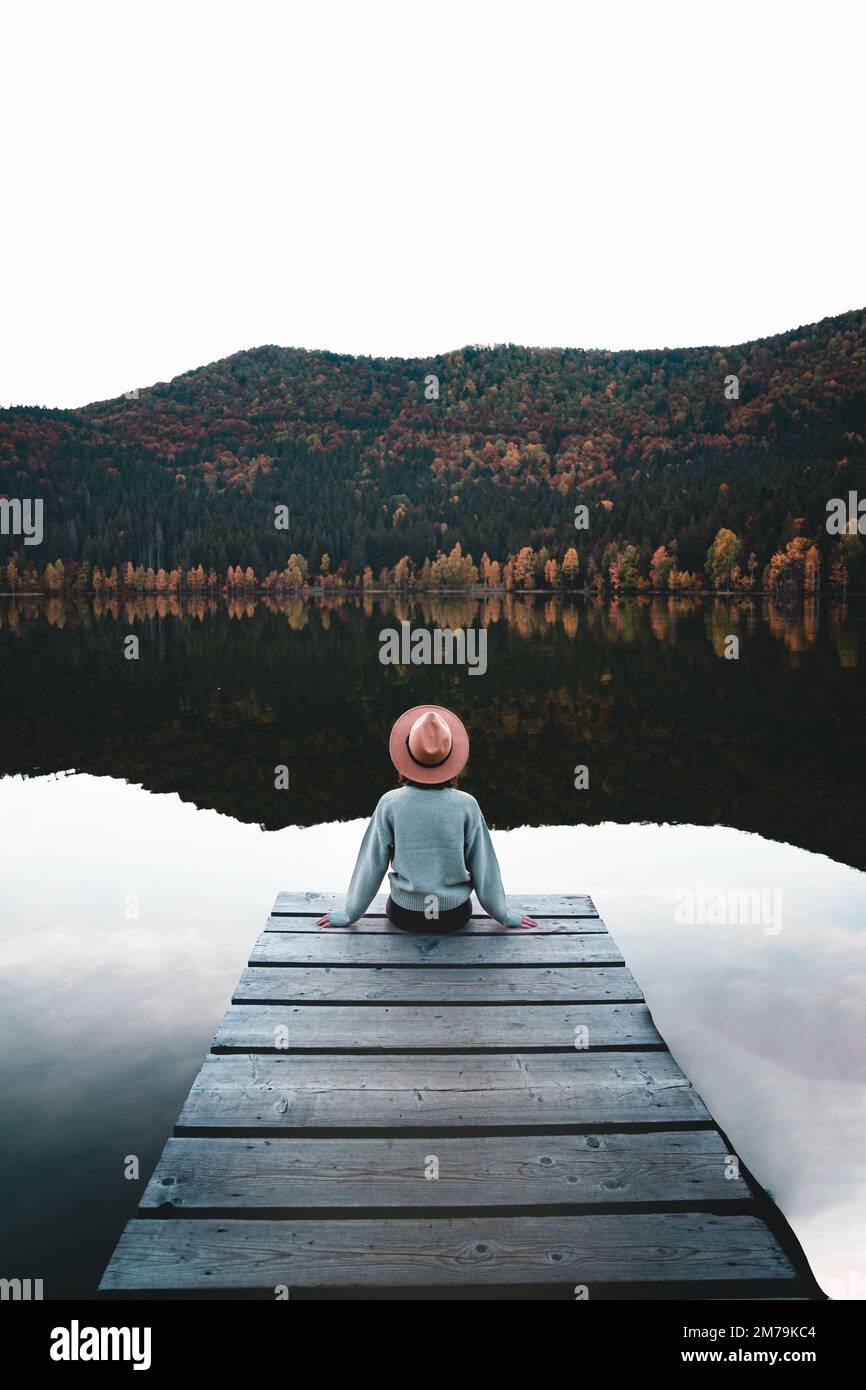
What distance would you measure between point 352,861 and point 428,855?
5542 millimetres

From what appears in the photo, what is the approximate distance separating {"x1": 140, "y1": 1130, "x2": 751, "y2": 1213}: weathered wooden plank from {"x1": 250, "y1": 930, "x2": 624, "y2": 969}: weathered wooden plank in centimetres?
220

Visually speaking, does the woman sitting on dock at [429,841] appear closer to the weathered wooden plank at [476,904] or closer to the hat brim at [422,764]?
the hat brim at [422,764]

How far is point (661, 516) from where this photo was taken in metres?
123

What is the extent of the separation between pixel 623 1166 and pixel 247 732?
17844mm

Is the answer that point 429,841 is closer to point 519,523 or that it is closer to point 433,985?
point 433,985

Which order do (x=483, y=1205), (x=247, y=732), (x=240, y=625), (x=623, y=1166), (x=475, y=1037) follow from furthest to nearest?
(x=240, y=625) → (x=247, y=732) → (x=475, y=1037) → (x=623, y=1166) → (x=483, y=1205)

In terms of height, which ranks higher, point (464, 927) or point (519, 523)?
point (519, 523)

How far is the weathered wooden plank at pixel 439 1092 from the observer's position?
178 inches

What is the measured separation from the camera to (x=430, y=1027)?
555 centimetres

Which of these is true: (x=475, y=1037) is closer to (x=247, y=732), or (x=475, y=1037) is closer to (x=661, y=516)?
(x=247, y=732)

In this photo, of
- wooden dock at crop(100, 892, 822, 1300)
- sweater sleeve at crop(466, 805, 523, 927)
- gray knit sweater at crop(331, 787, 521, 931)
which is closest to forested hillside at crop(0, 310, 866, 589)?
sweater sleeve at crop(466, 805, 523, 927)
